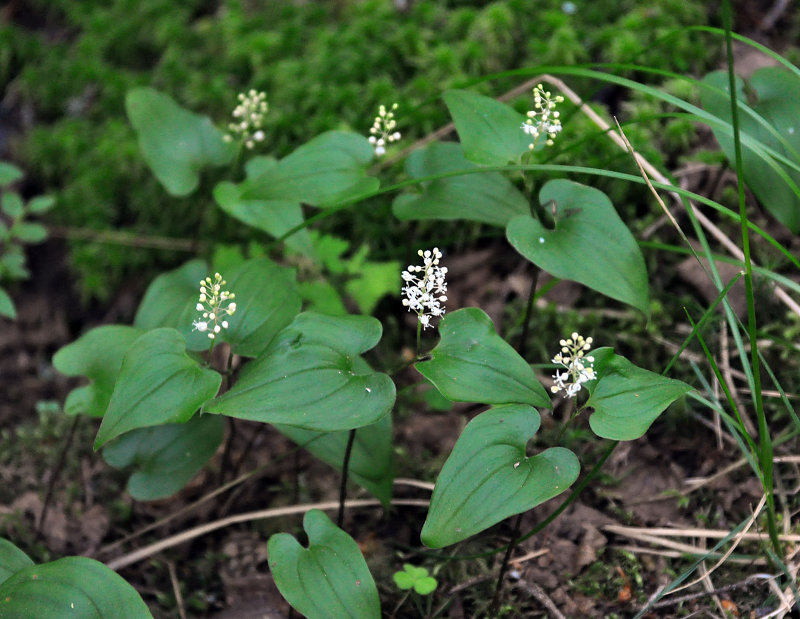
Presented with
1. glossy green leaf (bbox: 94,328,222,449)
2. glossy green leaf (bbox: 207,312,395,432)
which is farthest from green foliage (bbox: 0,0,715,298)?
glossy green leaf (bbox: 94,328,222,449)

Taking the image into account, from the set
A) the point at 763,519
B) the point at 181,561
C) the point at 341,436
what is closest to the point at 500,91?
the point at 341,436

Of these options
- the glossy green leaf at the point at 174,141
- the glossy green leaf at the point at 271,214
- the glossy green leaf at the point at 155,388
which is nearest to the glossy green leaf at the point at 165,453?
the glossy green leaf at the point at 155,388

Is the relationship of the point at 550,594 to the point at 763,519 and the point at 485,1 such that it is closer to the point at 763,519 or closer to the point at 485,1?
the point at 763,519

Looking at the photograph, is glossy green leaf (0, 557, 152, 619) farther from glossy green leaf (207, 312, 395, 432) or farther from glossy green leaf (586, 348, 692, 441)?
glossy green leaf (586, 348, 692, 441)

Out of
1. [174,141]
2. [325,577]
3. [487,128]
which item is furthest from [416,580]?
[174,141]

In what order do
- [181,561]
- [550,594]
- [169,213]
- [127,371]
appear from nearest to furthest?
[127,371] < [550,594] < [181,561] < [169,213]

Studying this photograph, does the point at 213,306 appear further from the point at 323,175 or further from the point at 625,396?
the point at 625,396
